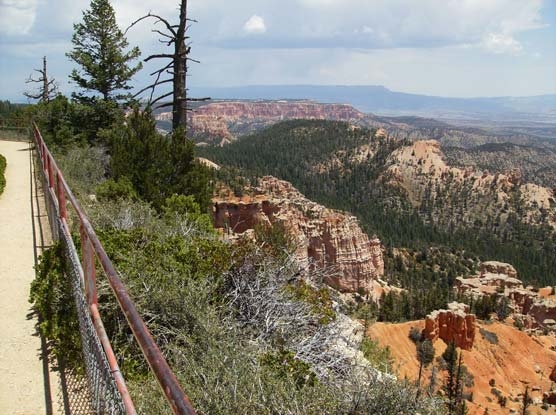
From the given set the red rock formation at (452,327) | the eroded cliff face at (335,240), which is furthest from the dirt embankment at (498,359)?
the eroded cliff face at (335,240)

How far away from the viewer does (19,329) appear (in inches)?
219

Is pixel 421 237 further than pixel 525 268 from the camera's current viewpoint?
Yes

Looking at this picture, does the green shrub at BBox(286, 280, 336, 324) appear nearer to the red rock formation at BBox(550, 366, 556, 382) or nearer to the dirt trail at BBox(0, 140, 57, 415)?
the dirt trail at BBox(0, 140, 57, 415)

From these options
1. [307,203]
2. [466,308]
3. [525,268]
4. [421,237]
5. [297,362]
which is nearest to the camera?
[297,362]

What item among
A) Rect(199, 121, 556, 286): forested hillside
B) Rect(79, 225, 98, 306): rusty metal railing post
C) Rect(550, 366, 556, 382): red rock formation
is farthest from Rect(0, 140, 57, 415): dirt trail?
Rect(199, 121, 556, 286): forested hillside

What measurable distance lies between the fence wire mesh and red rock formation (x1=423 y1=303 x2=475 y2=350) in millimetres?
34551

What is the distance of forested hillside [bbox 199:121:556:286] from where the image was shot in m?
85.5

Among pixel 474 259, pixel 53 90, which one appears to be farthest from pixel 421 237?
pixel 53 90

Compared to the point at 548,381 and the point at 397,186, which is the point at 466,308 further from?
the point at 397,186

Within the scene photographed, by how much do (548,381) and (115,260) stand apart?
38929 millimetres

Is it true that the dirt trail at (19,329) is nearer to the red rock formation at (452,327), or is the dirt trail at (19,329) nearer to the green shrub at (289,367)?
the green shrub at (289,367)

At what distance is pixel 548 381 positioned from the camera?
117ft

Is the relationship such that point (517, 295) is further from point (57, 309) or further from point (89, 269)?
point (89, 269)

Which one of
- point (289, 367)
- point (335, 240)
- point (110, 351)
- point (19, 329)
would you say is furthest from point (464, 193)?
point (110, 351)
